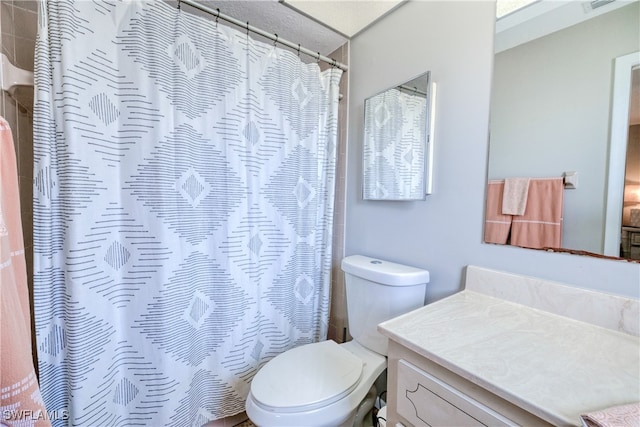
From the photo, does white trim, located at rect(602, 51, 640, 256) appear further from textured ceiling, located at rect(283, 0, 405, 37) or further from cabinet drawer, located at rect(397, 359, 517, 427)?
textured ceiling, located at rect(283, 0, 405, 37)

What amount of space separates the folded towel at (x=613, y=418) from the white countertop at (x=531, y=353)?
19 mm

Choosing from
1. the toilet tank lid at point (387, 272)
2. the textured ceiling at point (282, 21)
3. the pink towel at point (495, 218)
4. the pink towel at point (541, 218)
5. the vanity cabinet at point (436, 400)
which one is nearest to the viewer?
the vanity cabinet at point (436, 400)

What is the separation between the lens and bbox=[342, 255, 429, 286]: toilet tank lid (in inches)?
42.8

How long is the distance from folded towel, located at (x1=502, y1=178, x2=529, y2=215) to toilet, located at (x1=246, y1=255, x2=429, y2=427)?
40 cm

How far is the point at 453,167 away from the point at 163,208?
121cm

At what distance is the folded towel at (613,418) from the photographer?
40cm

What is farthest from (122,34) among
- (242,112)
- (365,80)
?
(365,80)

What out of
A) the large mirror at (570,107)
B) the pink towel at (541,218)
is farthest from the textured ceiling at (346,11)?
the pink towel at (541,218)

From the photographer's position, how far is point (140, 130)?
100 centimetres

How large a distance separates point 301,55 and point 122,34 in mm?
935

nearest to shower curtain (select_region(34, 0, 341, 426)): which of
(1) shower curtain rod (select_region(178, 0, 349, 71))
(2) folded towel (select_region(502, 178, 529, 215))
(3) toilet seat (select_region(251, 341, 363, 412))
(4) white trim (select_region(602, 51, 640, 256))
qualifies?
(1) shower curtain rod (select_region(178, 0, 349, 71))

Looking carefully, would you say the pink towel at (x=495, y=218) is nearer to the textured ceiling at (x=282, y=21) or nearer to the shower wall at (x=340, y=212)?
the shower wall at (x=340, y=212)

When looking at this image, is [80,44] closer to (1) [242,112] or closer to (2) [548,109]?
(1) [242,112]

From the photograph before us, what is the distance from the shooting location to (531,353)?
62 centimetres
